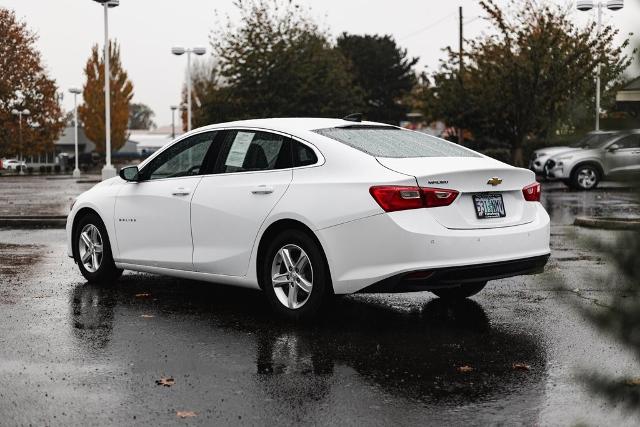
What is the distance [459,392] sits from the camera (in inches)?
188

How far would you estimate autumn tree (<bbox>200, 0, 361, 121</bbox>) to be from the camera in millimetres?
41656

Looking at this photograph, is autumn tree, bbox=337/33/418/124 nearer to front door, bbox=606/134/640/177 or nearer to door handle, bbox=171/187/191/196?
door handle, bbox=171/187/191/196

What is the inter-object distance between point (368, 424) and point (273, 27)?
4128 centimetres

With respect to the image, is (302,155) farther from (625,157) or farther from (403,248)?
(625,157)

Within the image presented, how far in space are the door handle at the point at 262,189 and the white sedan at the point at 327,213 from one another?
0.04 ft

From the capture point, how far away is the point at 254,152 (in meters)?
7.39

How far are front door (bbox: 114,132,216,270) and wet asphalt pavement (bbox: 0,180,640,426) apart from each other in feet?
1.32

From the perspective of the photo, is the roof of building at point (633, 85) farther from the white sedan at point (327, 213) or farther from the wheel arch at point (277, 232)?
the wheel arch at point (277, 232)

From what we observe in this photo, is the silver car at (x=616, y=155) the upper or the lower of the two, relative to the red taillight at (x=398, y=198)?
upper

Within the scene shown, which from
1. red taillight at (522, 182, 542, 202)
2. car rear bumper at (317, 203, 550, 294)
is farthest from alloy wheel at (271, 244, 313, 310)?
red taillight at (522, 182, 542, 202)

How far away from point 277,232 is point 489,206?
161 centimetres

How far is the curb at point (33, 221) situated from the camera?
16422 millimetres

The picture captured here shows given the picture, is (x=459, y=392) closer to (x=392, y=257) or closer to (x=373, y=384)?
(x=373, y=384)

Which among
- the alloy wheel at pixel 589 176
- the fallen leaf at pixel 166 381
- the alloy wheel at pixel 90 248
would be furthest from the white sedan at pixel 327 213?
the fallen leaf at pixel 166 381
